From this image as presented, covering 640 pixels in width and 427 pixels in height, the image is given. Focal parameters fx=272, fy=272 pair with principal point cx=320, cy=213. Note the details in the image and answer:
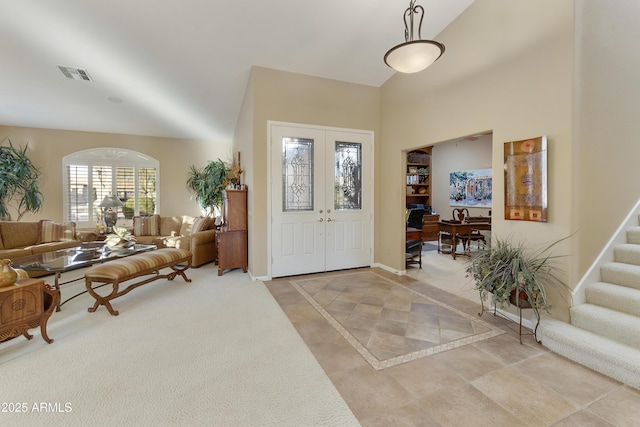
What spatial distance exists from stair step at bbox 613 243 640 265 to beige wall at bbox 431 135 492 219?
495 cm

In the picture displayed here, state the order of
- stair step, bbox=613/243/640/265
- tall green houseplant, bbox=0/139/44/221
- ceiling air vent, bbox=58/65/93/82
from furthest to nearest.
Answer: tall green houseplant, bbox=0/139/44/221, ceiling air vent, bbox=58/65/93/82, stair step, bbox=613/243/640/265

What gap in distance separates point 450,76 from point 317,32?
1910 mm

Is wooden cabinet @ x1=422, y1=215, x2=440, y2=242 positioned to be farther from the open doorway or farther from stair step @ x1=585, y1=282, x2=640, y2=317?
stair step @ x1=585, y1=282, x2=640, y2=317

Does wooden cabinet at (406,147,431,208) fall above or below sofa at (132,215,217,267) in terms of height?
above

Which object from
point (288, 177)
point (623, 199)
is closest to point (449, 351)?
point (623, 199)

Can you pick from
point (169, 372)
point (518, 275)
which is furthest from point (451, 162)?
point (169, 372)

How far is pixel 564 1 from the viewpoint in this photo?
2529mm

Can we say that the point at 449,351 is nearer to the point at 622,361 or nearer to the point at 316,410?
the point at 622,361

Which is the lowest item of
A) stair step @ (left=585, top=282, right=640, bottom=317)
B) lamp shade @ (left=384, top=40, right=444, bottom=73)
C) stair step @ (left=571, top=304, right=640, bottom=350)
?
stair step @ (left=571, top=304, right=640, bottom=350)

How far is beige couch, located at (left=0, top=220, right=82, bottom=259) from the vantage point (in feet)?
15.1

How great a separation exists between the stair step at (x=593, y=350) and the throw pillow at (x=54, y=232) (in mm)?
7450

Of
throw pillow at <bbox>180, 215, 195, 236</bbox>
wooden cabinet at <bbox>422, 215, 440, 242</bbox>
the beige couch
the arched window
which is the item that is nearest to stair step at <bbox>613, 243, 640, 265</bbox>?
wooden cabinet at <bbox>422, 215, 440, 242</bbox>

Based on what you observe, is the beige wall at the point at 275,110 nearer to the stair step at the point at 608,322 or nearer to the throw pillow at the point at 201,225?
the throw pillow at the point at 201,225

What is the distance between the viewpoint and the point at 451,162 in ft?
27.8
